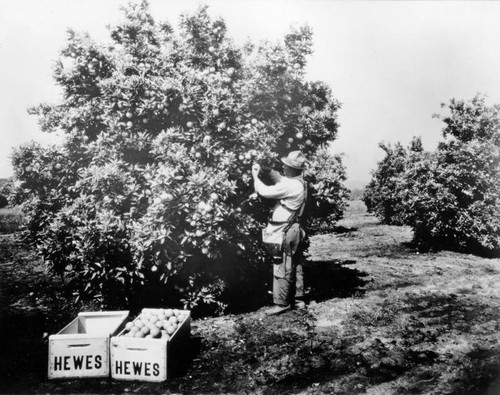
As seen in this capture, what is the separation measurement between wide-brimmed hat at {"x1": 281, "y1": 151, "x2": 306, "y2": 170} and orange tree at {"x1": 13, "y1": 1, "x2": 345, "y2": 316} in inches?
8.1

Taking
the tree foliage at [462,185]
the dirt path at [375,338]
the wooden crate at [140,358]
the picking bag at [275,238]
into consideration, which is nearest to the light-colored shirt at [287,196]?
the picking bag at [275,238]

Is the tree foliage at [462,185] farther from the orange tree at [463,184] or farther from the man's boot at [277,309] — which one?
the man's boot at [277,309]

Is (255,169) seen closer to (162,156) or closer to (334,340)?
(162,156)

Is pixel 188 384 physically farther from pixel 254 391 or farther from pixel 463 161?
pixel 463 161

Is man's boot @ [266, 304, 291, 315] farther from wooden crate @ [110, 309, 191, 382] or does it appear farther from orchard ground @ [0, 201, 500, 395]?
wooden crate @ [110, 309, 191, 382]

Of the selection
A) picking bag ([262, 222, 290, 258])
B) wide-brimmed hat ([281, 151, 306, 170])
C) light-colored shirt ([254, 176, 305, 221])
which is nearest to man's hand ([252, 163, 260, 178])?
light-colored shirt ([254, 176, 305, 221])

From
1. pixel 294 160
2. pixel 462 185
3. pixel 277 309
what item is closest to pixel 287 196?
pixel 294 160

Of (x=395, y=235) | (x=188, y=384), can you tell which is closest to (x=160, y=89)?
(x=188, y=384)

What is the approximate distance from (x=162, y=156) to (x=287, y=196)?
190cm

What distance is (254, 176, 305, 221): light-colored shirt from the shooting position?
5.72 m

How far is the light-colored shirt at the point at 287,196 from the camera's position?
5719 mm

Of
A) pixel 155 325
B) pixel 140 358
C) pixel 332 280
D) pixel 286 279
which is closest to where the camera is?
pixel 140 358

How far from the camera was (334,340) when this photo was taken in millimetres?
5191

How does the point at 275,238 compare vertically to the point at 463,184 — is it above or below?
below
